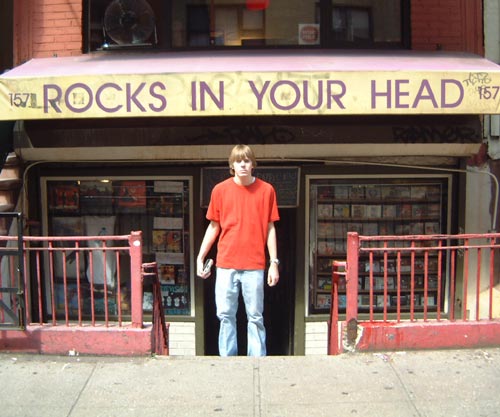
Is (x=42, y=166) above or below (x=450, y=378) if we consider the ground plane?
above

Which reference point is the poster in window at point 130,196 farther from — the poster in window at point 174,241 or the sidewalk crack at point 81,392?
the sidewalk crack at point 81,392

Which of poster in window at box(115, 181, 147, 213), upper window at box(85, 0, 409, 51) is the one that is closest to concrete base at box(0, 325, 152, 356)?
poster in window at box(115, 181, 147, 213)

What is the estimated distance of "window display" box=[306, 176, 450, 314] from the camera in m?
7.24

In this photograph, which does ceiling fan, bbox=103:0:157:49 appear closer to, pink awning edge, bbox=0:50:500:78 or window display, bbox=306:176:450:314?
pink awning edge, bbox=0:50:500:78

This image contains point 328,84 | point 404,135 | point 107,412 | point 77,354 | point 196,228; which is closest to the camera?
point 107,412

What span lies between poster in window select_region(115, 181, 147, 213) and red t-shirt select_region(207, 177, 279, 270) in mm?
2459

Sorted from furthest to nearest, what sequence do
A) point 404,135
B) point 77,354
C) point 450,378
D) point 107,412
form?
point 404,135
point 77,354
point 450,378
point 107,412

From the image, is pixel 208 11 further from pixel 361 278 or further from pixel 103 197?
pixel 361 278

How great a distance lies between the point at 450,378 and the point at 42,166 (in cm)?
501

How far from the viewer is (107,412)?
408cm

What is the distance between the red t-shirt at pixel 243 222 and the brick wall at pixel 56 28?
320cm

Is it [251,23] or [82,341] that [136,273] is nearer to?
[82,341]

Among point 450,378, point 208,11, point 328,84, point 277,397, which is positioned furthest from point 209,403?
point 208,11

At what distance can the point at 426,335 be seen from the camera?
5.03 meters
